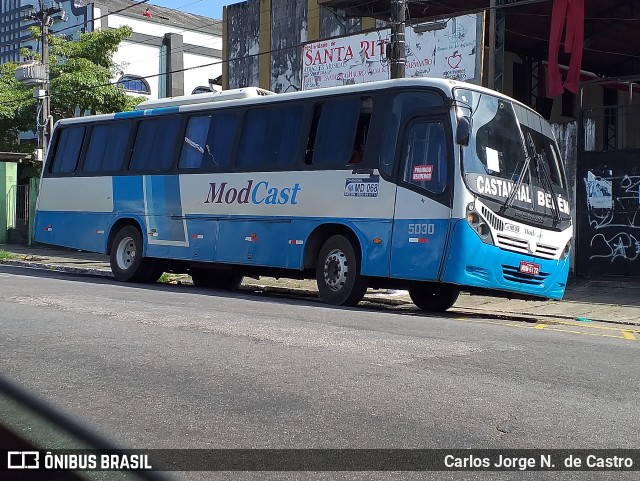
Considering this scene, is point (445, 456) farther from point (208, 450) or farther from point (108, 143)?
point (108, 143)

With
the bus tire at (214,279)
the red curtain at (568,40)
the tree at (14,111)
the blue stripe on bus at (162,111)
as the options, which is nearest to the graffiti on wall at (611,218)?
the red curtain at (568,40)

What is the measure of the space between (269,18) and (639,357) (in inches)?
815

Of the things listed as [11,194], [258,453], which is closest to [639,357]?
[258,453]

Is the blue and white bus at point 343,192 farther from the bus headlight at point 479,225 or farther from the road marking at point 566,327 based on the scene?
the road marking at point 566,327

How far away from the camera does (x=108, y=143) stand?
1728 cm

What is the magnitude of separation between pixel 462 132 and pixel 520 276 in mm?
2199

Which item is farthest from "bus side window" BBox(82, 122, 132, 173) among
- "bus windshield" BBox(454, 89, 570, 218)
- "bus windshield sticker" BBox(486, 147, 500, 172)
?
"bus windshield sticker" BBox(486, 147, 500, 172)

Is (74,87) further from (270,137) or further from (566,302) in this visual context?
(566,302)

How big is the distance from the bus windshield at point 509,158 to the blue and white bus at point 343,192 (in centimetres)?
2

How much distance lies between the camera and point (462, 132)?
447 inches

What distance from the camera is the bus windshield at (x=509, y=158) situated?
11.6m

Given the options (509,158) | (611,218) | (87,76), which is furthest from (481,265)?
(87,76)

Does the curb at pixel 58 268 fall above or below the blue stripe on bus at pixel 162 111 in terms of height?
below

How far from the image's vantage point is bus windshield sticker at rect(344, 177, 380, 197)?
1245 cm
